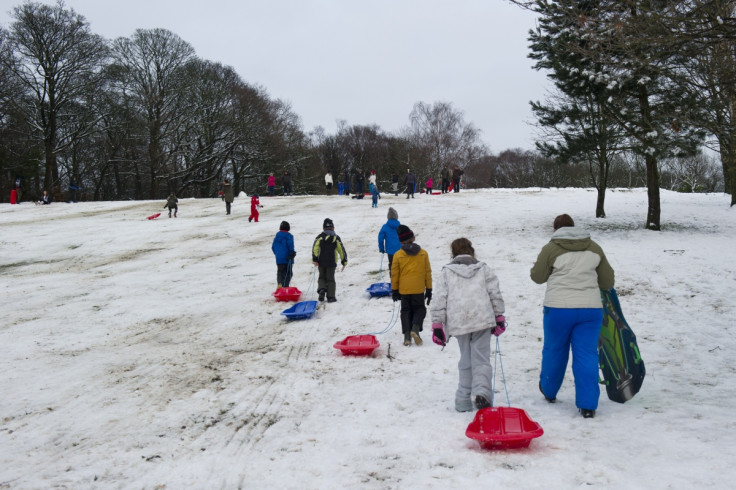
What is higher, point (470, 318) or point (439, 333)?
point (470, 318)

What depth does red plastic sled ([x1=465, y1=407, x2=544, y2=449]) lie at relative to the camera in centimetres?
386

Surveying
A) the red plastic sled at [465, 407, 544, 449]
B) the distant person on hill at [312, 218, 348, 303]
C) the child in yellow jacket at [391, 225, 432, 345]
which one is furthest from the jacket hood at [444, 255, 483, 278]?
the distant person on hill at [312, 218, 348, 303]

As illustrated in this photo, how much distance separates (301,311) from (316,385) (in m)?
3.06

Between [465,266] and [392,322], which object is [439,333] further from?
[392,322]

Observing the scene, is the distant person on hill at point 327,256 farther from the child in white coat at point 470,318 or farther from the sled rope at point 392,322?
the child in white coat at point 470,318

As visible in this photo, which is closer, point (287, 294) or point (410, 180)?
point (287, 294)

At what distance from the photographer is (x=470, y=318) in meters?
4.81

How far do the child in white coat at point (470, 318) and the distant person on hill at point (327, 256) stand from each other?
522 cm

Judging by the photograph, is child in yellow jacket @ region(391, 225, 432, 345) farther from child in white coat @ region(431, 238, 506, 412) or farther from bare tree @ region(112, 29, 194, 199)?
bare tree @ region(112, 29, 194, 199)

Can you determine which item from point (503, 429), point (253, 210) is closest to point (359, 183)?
point (253, 210)

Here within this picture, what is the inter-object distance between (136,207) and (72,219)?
5.05 m

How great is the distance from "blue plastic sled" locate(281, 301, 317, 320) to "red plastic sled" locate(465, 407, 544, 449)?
5216 millimetres

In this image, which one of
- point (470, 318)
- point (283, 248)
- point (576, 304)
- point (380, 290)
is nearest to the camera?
point (576, 304)

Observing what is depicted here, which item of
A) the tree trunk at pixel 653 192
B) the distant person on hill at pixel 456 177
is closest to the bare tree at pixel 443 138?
the distant person on hill at pixel 456 177
